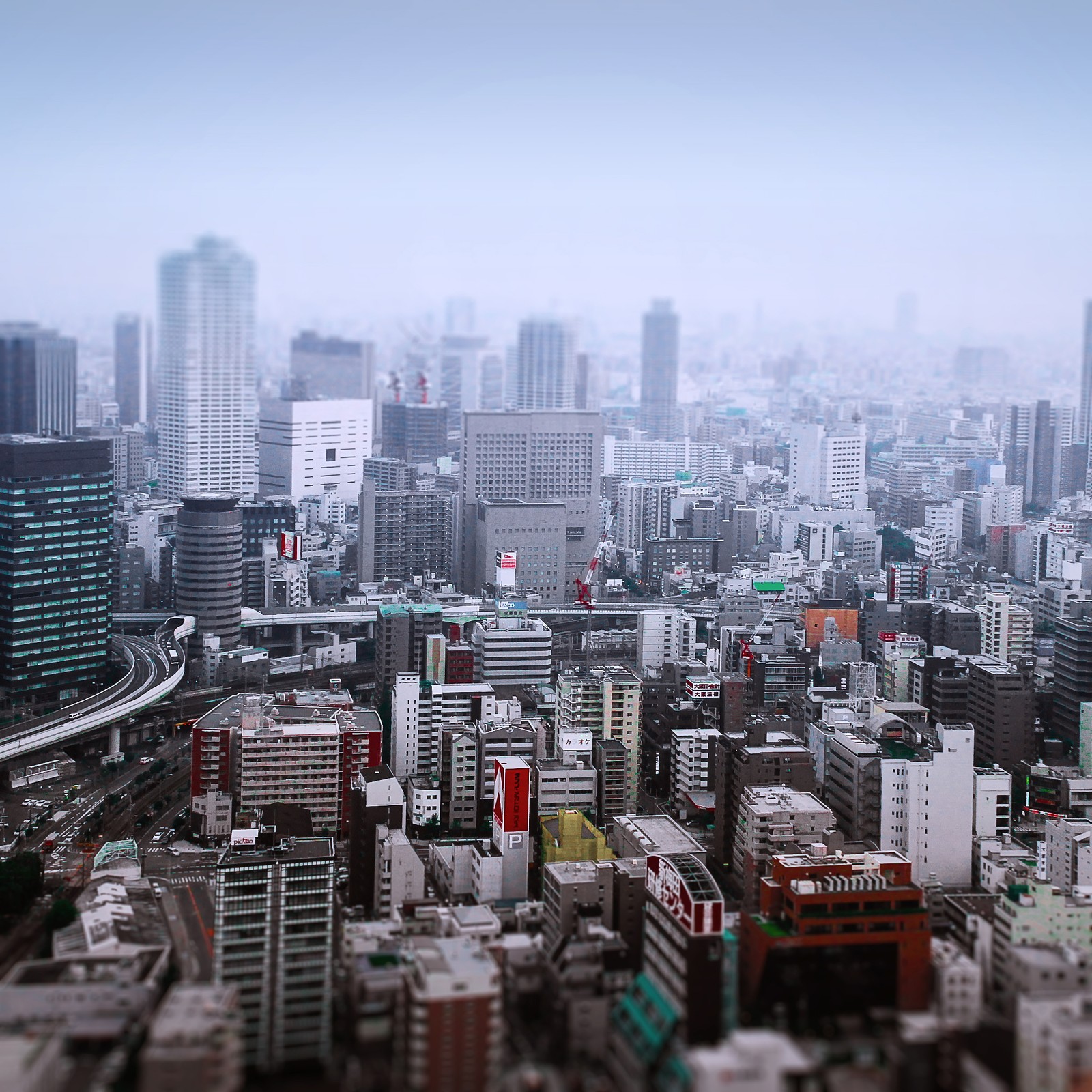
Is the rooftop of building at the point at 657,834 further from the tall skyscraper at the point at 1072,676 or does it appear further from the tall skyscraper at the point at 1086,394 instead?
the tall skyscraper at the point at 1086,394

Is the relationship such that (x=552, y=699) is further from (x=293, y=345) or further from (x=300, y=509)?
(x=293, y=345)

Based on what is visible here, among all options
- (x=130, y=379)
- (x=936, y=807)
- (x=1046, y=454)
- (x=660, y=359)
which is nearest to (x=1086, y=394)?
(x=1046, y=454)

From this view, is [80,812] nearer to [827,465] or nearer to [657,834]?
[657,834]

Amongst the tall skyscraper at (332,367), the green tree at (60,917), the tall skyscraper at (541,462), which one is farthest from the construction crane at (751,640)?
the tall skyscraper at (332,367)

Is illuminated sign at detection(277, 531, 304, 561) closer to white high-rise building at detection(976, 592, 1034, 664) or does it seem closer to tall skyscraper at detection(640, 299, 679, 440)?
white high-rise building at detection(976, 592, 1034, 664)

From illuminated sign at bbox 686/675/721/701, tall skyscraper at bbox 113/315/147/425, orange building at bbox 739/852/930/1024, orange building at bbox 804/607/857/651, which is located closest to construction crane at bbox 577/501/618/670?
illuminated sign at bbox 686/675/721/701

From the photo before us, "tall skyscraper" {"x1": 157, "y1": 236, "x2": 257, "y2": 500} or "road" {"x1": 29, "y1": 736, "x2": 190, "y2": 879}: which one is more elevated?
"tall skyscraper" {"x1": 157, "y1": 236, "x2": 257, "y2": 500}
